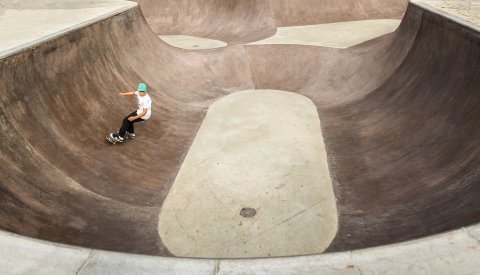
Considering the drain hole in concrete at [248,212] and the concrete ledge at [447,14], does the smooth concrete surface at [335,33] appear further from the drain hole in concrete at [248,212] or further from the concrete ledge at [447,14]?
the drain hole in concrete at [248,212]

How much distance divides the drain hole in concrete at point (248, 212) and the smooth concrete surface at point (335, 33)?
8.78m

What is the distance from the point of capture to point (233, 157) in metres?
7.58

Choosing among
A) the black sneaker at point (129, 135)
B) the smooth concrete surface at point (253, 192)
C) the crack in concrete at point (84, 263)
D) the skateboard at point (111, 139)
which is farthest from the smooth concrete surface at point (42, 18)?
the crack in concrete at point (84, 263)

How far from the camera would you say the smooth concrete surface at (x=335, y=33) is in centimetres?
1359

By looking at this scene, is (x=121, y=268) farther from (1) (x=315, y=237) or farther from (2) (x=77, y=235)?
(1) (x=315, y=237)

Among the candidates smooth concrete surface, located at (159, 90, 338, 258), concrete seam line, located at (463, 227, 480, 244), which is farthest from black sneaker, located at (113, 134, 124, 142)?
concrete seam line, located at (463, 227, 480, 244)

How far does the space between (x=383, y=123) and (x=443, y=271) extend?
5729 mm

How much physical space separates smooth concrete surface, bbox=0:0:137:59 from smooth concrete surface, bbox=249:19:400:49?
607 cm

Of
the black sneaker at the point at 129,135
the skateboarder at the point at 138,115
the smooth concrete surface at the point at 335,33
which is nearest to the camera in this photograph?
the skateboarder at the point at 138,115

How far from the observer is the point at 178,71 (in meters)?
12.1

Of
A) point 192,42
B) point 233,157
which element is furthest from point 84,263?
point 192,42

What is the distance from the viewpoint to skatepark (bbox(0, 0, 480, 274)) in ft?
9.84

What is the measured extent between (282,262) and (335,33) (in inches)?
531

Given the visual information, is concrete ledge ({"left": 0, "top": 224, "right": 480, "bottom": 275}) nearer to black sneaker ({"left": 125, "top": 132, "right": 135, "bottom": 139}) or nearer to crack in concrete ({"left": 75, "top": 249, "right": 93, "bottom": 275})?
crack in concrete ({"left": 75, "top": 249, "right": 93, "bottom": 275})
